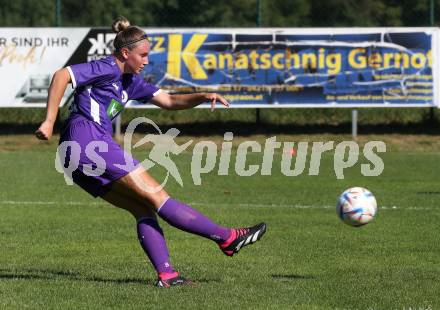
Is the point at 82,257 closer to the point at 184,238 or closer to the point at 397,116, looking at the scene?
the point at 184,238

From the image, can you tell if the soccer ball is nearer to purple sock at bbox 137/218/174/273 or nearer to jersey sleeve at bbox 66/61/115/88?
purple sock at bbox 137/218/174/273

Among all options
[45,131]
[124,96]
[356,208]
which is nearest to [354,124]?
[356,208]

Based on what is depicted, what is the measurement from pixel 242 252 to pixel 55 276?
197 centimetres

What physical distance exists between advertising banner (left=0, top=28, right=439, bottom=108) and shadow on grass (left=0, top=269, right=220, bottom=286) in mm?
13389

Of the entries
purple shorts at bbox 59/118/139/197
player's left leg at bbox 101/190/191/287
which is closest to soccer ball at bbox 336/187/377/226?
player's left leg at bbox 101/190/191/287

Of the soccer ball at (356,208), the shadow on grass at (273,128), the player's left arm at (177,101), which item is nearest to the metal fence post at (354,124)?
the shadow on grass at (273,128)

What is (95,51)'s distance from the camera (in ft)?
68.3

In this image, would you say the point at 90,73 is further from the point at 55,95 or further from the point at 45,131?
the point at 45,131

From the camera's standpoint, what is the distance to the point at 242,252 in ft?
28.6

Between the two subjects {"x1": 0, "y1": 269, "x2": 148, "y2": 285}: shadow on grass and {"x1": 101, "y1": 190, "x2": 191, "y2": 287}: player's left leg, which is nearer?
{"x1": 101, "y1": 190, "x2": 191, "y2": 287}: player's left leg

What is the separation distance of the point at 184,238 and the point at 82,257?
155 centimetres

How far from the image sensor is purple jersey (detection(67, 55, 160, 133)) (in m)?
6.79

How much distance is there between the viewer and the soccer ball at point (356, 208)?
7777 millimetres

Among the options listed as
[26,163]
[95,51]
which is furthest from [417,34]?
[26,163]
